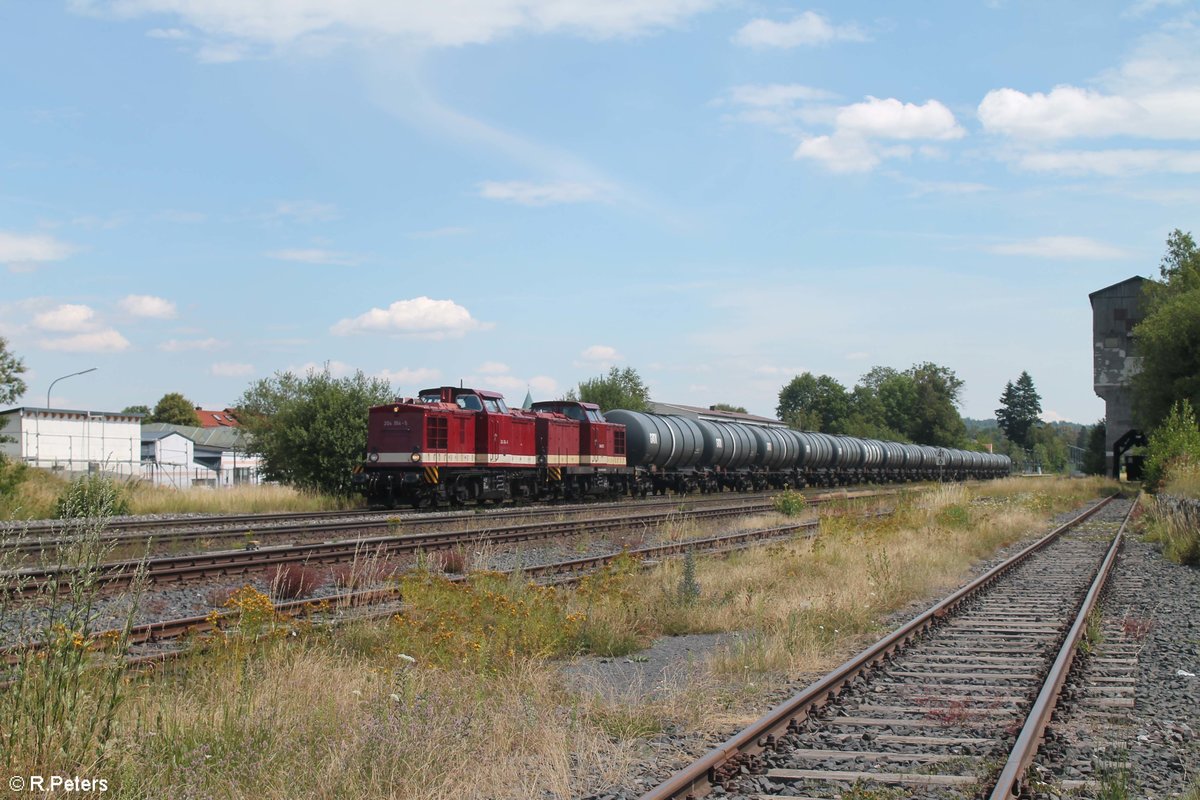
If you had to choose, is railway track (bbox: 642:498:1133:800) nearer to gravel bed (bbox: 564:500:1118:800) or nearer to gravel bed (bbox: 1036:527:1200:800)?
gravel bed (bbox: 1036:527:1200:800)

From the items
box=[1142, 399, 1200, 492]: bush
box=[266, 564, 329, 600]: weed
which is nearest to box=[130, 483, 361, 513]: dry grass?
box=[266, 564, 329, 600]: weed

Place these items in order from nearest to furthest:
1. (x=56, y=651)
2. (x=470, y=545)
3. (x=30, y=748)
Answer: (x=30, y=748), (x=56, y=651), (x=470, y=545)

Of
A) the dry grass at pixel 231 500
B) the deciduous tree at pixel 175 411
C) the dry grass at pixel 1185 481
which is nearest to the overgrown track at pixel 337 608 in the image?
the dry grass at pixel 1185 481

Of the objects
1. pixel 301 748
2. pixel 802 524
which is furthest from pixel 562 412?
pixel 301 748

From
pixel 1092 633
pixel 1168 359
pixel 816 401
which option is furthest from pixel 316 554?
pixel 816 401

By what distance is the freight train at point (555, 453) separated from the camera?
87.2 ft

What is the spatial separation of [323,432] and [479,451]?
5.96 meters

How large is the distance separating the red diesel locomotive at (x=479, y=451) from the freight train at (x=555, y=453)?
31mm

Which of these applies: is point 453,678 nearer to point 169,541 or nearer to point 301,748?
point 301,748

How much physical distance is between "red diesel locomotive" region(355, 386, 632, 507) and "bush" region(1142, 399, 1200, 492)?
17.7 m

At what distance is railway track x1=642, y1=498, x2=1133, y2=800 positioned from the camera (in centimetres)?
556

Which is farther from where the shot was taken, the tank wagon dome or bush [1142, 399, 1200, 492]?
the tank wagon dome

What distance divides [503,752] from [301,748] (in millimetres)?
1146

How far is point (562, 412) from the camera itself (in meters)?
34.5
